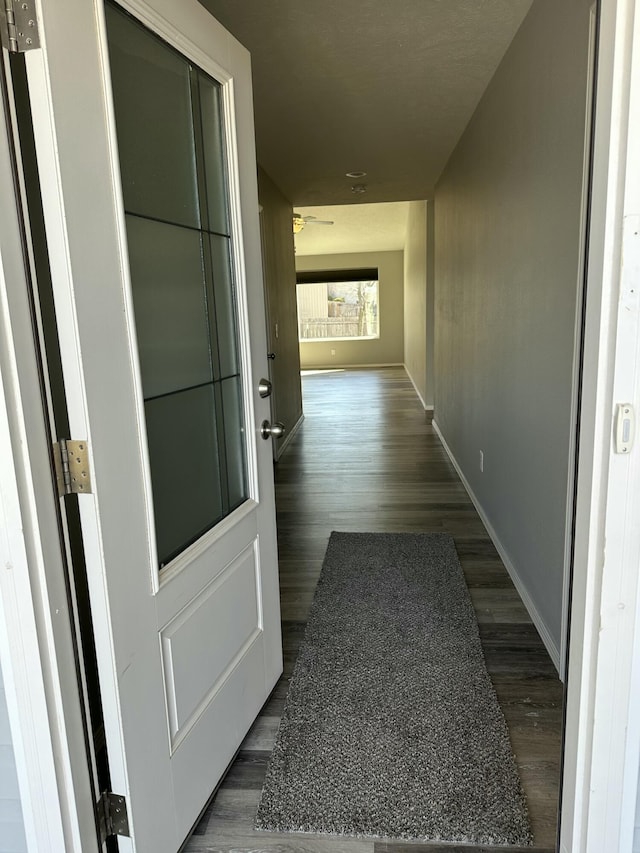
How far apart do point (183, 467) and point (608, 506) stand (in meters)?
1.00

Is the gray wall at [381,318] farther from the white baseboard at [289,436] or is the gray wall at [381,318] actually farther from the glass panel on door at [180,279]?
the glass panel on door at [180,279]

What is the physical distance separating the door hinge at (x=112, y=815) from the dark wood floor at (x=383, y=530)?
325 millimetres

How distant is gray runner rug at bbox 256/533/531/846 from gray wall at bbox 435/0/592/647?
438 millimetres

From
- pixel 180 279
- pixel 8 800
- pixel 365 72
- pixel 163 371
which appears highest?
pixel 365 72

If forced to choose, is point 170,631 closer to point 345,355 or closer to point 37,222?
point 37,222

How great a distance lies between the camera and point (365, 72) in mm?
2867

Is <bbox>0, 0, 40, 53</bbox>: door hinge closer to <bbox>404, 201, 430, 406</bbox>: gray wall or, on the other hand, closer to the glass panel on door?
the glass panel on door

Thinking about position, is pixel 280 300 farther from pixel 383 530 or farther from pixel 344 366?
pixel 344 366

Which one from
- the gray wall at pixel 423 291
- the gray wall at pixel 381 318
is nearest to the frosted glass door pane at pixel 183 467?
the gray wall at pixel 423 291

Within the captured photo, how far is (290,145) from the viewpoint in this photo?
4.02m

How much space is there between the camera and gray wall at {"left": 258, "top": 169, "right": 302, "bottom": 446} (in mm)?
5047

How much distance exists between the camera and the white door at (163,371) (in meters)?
1.03

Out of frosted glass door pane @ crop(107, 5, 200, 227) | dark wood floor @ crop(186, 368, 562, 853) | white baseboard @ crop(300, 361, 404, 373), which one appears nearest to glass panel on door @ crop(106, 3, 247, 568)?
frosted glass door pane @ crop(107, 5, 200, 227)

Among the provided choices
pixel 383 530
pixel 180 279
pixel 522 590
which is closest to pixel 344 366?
pixel 383 530
